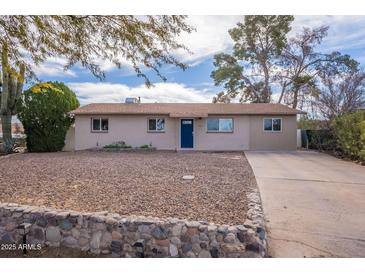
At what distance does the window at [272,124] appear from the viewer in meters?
15.9

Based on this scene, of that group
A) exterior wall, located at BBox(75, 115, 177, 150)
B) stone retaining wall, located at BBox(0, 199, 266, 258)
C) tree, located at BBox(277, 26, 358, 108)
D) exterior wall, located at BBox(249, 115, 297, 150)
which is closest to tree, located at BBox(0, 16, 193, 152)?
stone retaining wall, located at BBox(0, 199, 266, 258)

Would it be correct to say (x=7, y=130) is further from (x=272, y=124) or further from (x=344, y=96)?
(x=344, y=96)

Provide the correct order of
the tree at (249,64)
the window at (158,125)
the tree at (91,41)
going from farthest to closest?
the tree at (249,64), the window at (158,125), the tree at (91,41)

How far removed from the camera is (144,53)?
526 centimetres

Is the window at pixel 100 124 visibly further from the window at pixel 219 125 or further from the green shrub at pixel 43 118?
the window at pixel 219 125

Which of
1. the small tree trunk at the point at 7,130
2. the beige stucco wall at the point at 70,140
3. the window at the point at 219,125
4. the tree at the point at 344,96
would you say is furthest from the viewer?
the beige stucco wall at the point at 70,140

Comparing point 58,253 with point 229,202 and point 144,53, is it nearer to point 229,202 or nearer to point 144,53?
point 229,202

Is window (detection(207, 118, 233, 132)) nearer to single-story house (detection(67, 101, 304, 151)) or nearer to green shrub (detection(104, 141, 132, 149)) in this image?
single-story house (detection(67, 101, 304, 151))

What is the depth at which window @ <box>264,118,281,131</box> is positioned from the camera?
15867 millimetres

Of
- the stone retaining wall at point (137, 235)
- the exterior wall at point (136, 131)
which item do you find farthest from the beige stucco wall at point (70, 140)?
the stone retaining wall at point (137, 235)

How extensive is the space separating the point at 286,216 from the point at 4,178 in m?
6.81

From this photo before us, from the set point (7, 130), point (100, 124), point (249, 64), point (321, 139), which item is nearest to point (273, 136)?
point (321, 139)

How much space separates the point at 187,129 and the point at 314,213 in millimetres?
11775

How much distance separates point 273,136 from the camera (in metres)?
15.8
